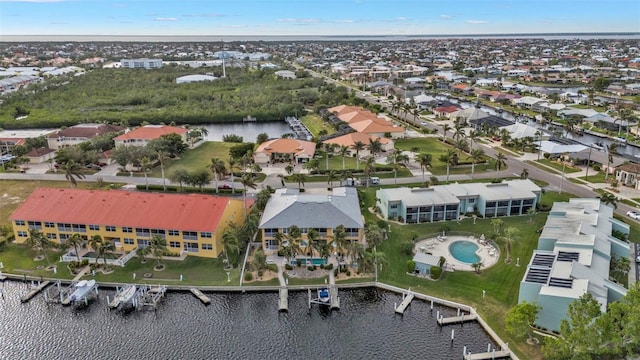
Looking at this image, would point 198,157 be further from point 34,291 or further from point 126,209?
point 34,291

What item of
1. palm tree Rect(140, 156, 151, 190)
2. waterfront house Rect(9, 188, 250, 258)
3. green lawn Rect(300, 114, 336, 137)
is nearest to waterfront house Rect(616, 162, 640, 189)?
green lawn Rect(300, 114, 336, 137)

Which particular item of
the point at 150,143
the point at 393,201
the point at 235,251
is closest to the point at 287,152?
the point at 150,143

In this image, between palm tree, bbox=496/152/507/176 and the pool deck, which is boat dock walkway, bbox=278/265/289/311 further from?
palm tree, bbox=496/152/507/176

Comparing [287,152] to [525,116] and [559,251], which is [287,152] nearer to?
[559,251]

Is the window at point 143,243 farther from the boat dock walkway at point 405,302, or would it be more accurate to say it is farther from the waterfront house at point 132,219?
the boat dock walkway at point 405,302

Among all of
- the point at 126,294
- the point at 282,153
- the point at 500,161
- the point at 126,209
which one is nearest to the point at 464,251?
the point at 500,161

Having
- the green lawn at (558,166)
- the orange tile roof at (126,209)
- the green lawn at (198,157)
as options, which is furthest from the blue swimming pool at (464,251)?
A: the green lawn at (198,157)
